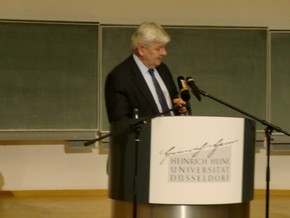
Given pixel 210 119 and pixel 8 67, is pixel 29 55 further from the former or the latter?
pixel 210 119

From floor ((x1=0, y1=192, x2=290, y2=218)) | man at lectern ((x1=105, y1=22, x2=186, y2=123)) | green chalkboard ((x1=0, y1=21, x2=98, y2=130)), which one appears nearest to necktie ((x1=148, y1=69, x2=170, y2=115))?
man at lectern ((x1=105, y1=22, x2=186, y2=123))

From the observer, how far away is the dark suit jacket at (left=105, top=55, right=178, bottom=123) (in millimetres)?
2816

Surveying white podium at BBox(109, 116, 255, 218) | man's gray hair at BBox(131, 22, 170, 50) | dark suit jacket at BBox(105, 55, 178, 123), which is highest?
man's gray hair at BBox(131, 22, 170, 50)

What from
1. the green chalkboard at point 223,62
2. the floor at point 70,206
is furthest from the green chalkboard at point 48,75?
the green chalkboard at point 223,62

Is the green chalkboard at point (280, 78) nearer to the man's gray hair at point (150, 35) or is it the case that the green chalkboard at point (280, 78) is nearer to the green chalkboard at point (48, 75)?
the green chalkboard at point (48, 75)

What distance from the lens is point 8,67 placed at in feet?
19.0

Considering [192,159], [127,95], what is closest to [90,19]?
[127,95]

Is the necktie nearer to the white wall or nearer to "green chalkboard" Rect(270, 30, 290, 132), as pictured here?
the white wall

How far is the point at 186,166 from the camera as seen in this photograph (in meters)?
2.48

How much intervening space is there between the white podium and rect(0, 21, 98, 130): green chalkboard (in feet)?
11.1

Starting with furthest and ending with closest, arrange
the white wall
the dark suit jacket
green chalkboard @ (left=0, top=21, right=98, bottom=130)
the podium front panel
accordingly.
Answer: the white wall, green chalkboard @ (left=0, top=21, right=98, bottom=130), the dark suit jacket, the podium front panel

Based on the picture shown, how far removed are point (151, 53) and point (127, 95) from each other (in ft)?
0.89

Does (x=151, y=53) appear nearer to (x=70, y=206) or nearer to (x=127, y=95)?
(x=127, y=95)

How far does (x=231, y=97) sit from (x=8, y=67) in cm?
242
